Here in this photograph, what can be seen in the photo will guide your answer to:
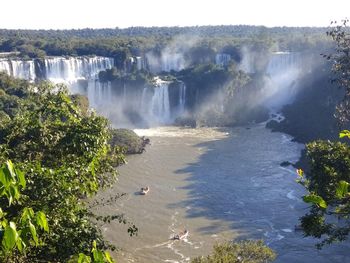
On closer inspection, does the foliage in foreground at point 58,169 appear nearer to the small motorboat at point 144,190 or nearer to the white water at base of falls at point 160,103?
the small motorboat at point 144,190

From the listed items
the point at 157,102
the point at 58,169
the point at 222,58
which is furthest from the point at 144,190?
the point at 222,58

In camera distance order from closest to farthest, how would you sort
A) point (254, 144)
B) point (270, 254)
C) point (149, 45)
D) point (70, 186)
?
point (70, 186) < point (270, 254) < point (254, 144) < point (149, 45)

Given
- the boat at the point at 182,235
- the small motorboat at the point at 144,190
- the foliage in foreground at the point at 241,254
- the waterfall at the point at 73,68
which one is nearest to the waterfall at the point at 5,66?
the waterfall at the point at 73,68

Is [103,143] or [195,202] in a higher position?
[103,143]

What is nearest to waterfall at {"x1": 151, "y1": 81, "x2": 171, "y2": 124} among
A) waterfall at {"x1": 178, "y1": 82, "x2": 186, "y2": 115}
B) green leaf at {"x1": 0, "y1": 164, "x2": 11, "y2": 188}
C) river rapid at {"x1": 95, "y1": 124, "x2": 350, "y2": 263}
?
→ waterfall at {"x1": 178, "y1": 82, "x2": 186, "y2": 115}

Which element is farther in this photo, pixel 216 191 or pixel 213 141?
pixel 213 141

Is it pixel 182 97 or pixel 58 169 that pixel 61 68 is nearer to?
pixel 182 97

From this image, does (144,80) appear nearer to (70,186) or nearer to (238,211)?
(238,211)

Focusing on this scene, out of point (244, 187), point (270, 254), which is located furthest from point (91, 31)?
point (270, 254)
